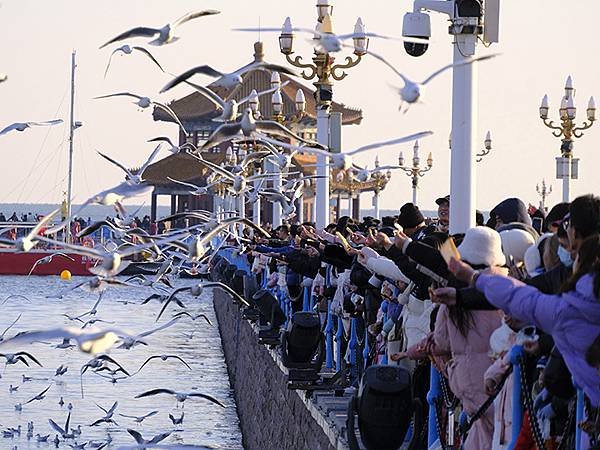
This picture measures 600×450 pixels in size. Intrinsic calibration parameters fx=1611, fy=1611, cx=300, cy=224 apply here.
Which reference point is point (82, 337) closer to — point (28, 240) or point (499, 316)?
point (28, 240)

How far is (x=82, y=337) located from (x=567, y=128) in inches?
774

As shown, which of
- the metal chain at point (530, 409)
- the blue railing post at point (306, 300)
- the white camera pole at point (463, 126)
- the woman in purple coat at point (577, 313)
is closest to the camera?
the woman in purple coat at point (577, 313)

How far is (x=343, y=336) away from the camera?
13.3 metres

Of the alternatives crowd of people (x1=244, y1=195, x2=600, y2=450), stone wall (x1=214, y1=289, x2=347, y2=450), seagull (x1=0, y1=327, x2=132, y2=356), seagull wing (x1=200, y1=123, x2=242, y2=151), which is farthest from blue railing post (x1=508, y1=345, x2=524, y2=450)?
stone wall (x1=214, y1=289, x2=347, y2=450)

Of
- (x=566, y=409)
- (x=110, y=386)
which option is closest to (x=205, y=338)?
(x=110, y=386)

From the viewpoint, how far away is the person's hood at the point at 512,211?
379 inches

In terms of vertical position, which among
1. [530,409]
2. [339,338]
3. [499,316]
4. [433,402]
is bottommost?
[339,338]

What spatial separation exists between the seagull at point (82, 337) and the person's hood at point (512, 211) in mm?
3611

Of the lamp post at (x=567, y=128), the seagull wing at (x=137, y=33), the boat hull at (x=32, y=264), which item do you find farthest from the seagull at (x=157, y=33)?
the boat hull at (x=32, y=264)

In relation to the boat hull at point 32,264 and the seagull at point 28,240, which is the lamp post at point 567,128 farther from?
the boat hull at point 32,264

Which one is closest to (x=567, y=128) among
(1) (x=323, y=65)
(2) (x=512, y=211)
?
(1) (x=323, y=65)

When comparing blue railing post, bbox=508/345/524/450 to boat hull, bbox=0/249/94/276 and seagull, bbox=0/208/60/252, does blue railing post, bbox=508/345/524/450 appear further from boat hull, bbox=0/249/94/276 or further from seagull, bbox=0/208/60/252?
boat hull, bbox=0/249/94/276

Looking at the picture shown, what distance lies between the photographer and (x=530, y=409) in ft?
21.2

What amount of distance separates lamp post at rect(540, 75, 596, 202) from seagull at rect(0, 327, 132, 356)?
1871 centimetres
